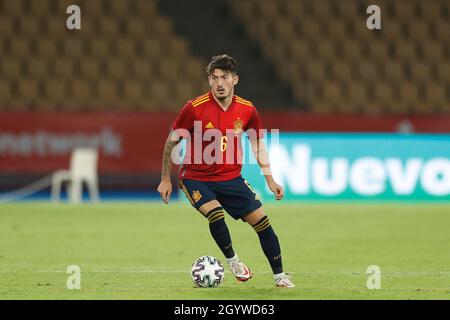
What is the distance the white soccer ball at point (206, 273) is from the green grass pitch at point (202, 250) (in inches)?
4.0

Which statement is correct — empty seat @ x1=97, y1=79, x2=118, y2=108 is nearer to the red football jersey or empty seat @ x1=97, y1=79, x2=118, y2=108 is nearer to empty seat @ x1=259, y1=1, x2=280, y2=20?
empty seat @ x1=259, y1=1, x2=280, y2=20

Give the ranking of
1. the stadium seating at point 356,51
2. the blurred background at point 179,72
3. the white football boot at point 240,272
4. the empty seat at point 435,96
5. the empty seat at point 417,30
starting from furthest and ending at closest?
the empty seat at point 417,30 → the empty seat at point 435,96 → the stadium seating at point 356,51 → the blurred background at point 179,72 → the white football boot at point 240,272


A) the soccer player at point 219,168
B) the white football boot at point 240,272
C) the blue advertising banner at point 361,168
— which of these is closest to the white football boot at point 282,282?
the soccer player at point 219,168

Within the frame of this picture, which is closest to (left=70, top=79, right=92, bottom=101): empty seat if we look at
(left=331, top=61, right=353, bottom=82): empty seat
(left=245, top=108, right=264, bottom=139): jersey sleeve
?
A: (left=331, top=61, right=353, bottom=82): empty seat

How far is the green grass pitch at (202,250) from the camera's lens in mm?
8562

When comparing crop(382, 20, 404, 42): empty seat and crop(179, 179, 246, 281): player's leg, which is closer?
crop(179, 179, 246, 281): player's leg

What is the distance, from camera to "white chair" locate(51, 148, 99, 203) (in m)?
20.0

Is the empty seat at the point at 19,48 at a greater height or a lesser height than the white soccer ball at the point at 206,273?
greater

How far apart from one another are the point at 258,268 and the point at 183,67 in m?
13.2

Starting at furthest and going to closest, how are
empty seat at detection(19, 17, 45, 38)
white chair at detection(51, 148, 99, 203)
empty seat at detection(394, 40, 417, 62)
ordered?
empty seat at detection(394, 40, 417, 62)
empty seat at detection(19, 17, 45, 38)
white chair at detection(51, 148, 99, 203)

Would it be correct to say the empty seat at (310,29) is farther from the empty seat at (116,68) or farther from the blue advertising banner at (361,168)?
the blue advertising banner at (361,168)

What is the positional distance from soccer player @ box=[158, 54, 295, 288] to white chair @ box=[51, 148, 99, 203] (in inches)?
446
